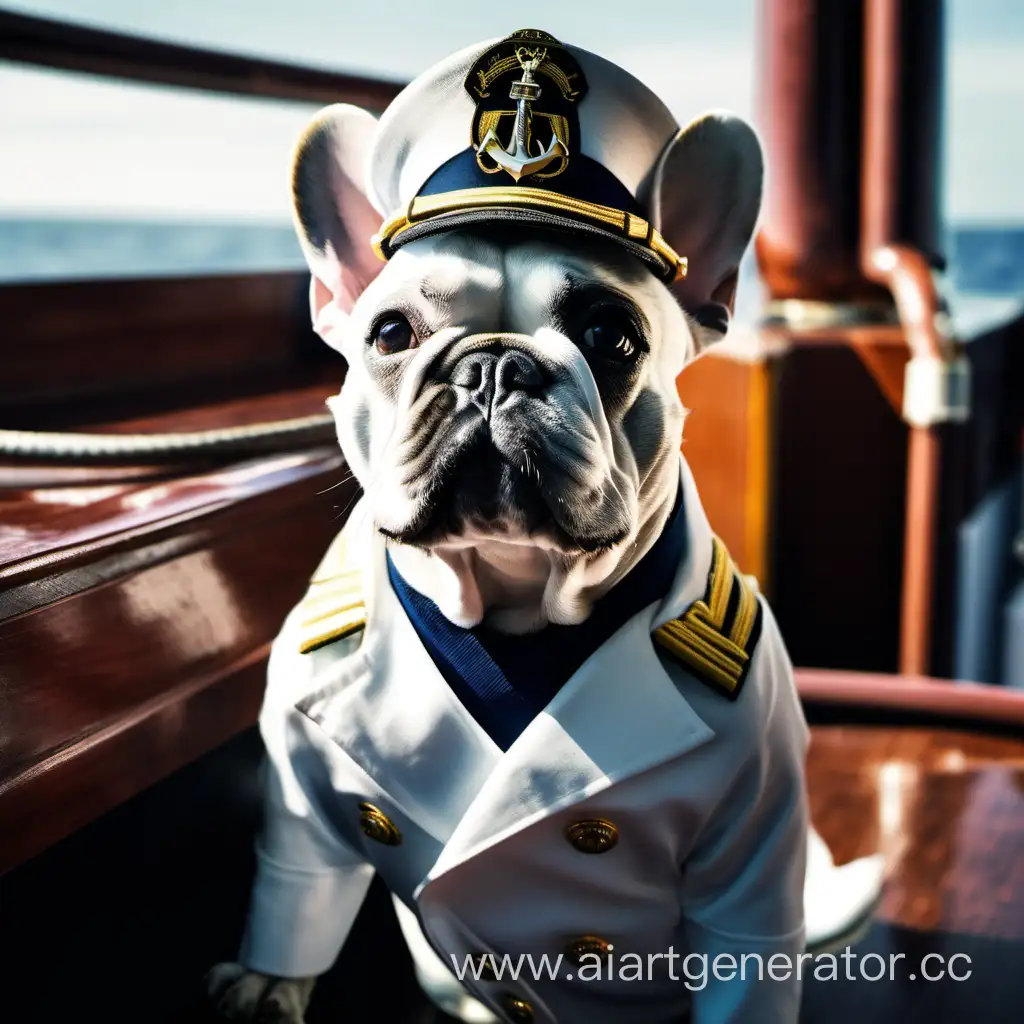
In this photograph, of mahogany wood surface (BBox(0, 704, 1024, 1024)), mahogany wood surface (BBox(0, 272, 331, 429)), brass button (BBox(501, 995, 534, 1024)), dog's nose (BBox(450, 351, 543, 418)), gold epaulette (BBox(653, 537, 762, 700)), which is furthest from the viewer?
mahogany wood surface (BBox(0, 272, 331, 429))

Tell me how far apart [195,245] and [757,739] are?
2290 centimetres

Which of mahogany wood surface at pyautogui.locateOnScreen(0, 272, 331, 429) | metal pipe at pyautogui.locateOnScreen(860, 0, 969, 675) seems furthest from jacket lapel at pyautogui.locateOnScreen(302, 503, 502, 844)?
metal pipe at pyautogui.locateOnScreen(860, 0, 969, 675)

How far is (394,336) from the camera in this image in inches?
29.1

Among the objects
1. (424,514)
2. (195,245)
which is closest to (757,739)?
(424,514)

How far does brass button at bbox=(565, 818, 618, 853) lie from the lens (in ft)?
2.55

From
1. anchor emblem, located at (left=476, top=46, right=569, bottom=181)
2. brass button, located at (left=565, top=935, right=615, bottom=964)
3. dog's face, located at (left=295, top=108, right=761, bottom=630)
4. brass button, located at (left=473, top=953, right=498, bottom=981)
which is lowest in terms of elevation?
brass button, located at (left=473, top=953, right=498, bottom=981)

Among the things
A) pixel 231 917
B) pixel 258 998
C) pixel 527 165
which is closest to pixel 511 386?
pixel 527 165

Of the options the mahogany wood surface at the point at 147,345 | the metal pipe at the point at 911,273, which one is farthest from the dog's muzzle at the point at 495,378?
the metal pipe at the point at 911,273

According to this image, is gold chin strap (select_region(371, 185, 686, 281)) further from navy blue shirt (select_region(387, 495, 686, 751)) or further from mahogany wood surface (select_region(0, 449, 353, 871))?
mahogany wood surface (select_region(0, 449, 353, 871))

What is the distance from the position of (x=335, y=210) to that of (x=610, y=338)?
0.71 feet

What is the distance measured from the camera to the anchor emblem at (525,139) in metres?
0.68

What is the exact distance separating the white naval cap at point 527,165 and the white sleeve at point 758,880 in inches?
12.5

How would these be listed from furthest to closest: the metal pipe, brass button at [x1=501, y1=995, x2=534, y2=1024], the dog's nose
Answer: the metal pipe < brass button at [x1=501, y1=995, x2=534, y2=1024] < the dog's nose

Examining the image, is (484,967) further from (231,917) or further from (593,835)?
(231,917)
